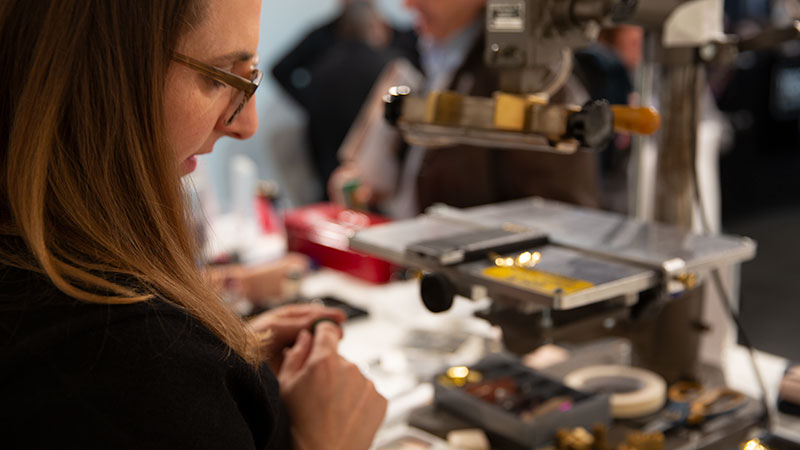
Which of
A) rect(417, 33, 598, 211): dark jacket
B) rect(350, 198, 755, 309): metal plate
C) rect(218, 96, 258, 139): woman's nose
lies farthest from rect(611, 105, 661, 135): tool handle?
rect(417, 33, 598, 211): dark jacket

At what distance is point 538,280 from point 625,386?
39 cm

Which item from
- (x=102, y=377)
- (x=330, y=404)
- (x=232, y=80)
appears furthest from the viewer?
(x=330, y=404)

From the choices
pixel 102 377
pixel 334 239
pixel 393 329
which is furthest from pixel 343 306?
pixel 102 377

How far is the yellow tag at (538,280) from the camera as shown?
1.01 meters

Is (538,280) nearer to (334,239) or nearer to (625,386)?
(625,386)

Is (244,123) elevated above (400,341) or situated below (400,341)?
above

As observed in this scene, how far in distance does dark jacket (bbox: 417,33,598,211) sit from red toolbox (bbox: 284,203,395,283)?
22cm

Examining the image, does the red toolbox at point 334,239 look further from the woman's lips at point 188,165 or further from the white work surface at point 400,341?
the woman's lips at point 188,165

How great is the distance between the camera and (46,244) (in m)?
0.71

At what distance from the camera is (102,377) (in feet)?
2.23

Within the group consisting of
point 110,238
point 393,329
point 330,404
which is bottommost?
point 393,329

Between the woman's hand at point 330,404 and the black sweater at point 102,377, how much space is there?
0.73 ft

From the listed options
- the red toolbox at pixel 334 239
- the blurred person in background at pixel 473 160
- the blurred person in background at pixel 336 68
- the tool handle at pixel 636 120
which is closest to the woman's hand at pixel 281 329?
the tool handle at pixel 636 120

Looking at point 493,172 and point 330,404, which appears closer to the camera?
point 330,404
